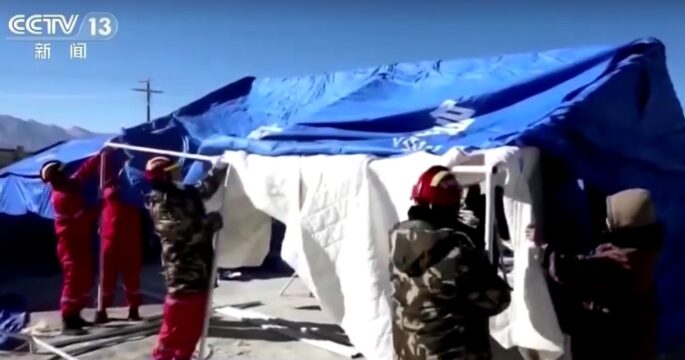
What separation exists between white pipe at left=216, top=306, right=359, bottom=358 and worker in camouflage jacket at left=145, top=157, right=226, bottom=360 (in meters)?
1.15

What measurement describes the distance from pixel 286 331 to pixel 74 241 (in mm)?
2016

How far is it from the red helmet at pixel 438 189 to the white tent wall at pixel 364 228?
1.64 ft

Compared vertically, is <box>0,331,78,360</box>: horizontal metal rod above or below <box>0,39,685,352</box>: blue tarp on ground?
below

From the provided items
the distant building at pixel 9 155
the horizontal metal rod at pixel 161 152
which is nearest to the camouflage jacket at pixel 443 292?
the horizontal metal rod at pixel 161 152

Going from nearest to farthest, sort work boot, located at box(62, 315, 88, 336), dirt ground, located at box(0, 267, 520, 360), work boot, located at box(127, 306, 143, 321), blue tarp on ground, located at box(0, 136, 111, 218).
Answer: dirt ground, located at box(0, 267, 520, 360) < work boot, located at box(62, 315, 88, 336) < work boot, located at box(127, 306, 143, 321) < blue tarp on ground, located at box(0, 136, 111, 218)

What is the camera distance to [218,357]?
5773 mm

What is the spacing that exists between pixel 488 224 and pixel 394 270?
1.63 feet

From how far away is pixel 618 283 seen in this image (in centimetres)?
359

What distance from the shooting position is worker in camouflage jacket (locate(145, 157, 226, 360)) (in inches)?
199

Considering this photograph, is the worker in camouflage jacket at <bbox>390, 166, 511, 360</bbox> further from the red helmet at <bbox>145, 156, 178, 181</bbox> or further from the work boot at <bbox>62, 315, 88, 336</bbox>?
the work boot at <bbox>62, 315, 88, 336</bbox>

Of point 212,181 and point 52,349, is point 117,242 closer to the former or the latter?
point 52,349

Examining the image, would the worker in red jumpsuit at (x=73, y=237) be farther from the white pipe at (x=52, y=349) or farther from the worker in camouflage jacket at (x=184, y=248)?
the worker in camouflage jacket at (x=184, y=248)

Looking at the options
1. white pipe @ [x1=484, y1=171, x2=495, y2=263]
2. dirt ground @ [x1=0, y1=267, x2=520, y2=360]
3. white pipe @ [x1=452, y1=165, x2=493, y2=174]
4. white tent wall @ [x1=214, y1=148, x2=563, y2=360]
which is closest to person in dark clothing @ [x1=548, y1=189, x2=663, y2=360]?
white tent wall @ [x1=214, y1=148, x2=563, y2=360]

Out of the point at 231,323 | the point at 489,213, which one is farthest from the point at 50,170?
the point at 489,213
